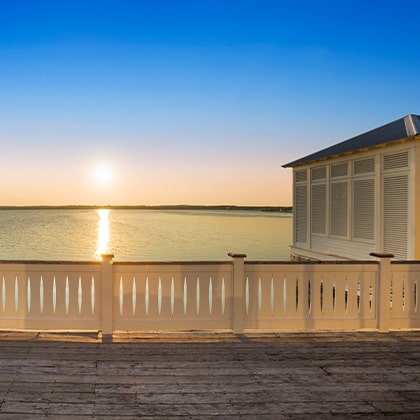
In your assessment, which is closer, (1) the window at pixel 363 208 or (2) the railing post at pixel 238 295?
(2) the railing post at pixel 238 295

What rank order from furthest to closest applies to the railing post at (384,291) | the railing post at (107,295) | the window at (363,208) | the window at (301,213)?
the window at (301,213), the window at (363,208), the railing post at (384,291), the railing post at (107,295)

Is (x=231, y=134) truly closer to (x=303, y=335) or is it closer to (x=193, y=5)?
(x=193, y=5)

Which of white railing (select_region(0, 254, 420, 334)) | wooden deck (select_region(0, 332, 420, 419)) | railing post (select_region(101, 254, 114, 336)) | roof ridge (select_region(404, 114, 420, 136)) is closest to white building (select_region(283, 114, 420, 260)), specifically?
roof ridge (select_region(404, 114, 420, 136))

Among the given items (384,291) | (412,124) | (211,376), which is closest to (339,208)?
(412,124)

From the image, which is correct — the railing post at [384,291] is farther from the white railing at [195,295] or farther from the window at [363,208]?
the window at [363,208]

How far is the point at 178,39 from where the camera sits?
57.0ft

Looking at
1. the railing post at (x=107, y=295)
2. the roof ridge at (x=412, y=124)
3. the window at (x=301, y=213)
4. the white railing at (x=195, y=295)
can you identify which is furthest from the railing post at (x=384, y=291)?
the window at (x=301, y=213)

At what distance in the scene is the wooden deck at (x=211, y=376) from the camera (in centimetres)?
344

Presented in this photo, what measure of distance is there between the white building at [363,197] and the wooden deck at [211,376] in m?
5.77

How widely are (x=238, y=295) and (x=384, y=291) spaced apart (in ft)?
6.17

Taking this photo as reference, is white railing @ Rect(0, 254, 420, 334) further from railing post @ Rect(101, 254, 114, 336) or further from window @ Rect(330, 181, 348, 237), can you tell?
window @ Rect(330, 181, 348, 237)

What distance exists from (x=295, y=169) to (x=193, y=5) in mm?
6741

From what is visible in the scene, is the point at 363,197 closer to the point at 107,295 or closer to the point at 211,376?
the point at 107,295

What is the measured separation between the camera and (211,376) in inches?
164
